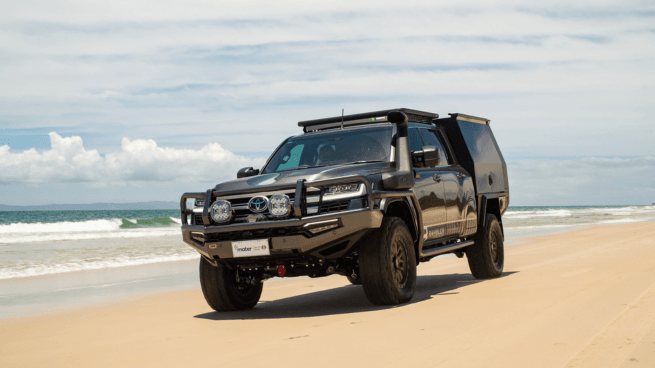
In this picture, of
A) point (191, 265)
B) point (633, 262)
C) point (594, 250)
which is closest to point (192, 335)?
point (633, 262)

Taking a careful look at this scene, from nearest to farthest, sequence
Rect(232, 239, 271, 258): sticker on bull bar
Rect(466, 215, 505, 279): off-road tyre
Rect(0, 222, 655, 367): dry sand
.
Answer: Rect(0, 222, 655, 367): dry sand → Rect(232, 239, 271, 258): sticker on bull bar → Rect(466, 215, 505, 279): off-road tyre

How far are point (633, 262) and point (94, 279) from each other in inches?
349

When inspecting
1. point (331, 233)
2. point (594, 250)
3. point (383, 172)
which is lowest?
point (594, 250)

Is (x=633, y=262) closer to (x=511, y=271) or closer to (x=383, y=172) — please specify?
(x=511, y=271)

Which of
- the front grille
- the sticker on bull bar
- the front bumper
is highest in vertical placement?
the front grille

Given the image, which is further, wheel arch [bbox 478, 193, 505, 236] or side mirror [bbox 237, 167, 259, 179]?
wheel arch [bbox 478, 193, 505, 236]

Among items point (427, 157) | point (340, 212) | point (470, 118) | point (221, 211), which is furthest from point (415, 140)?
point (221, 211)

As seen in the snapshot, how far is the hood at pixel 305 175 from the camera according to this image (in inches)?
267

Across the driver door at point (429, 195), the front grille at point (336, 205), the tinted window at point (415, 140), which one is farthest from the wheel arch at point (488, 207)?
the front grille at point (336, 205)

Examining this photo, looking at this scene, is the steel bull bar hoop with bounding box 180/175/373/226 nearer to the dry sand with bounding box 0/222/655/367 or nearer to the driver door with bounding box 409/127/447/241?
the dry sand with bounding box 0/222/655/367

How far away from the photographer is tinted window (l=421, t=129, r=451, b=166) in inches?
345

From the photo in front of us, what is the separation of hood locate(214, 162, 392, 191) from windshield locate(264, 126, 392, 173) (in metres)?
0.37

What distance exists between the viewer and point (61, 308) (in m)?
8.41

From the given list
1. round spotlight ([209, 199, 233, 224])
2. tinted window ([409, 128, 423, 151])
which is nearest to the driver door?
tinted window ([409, 128, 423, 151])
